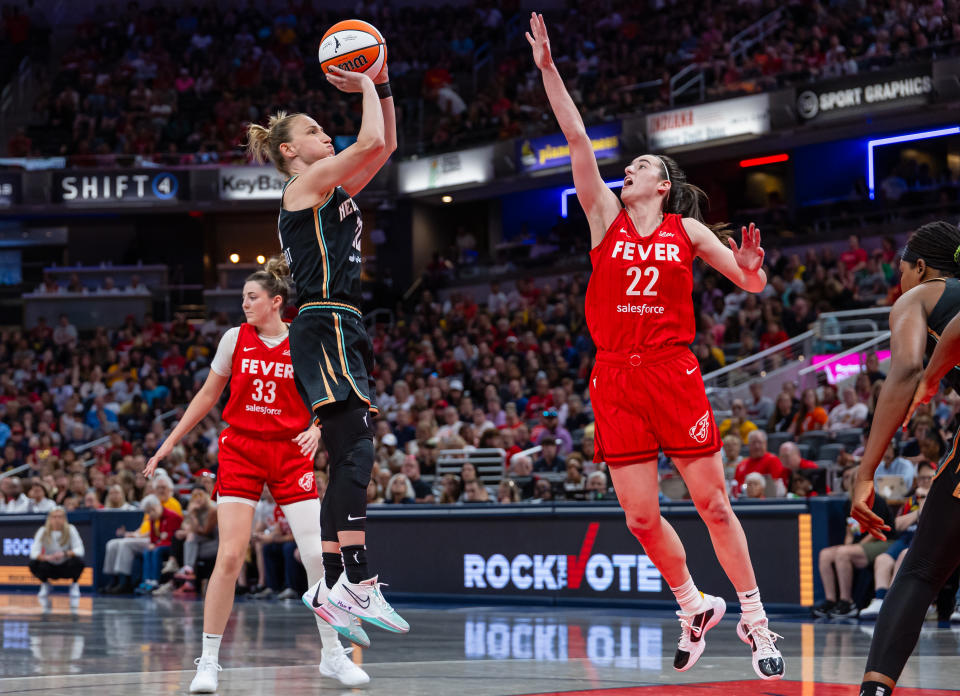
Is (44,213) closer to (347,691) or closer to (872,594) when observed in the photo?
(872,594)

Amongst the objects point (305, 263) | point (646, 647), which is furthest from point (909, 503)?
point (305, 263)

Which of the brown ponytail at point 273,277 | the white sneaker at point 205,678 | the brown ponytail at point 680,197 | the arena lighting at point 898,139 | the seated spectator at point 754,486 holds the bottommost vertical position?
the white sneaker at point 205,678

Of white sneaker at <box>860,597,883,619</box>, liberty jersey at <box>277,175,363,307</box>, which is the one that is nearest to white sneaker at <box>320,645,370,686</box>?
liberty jersey at <box>277,175,363,307</box>

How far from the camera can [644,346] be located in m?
5.64

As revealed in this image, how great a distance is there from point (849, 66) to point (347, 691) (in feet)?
62.2

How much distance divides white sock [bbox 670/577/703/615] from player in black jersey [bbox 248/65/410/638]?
1.35m

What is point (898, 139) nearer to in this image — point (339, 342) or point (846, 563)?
point (846, 563)

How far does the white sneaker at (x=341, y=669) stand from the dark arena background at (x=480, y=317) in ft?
0.44

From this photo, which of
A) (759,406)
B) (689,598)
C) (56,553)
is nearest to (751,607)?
(689,598)

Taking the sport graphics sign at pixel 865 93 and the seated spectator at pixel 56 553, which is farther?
the sport graphics sign at pixel 865 93

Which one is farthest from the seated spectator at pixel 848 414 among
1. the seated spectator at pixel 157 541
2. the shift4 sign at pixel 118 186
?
the shift4 sign at pixel 118 186

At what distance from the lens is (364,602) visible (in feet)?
18.5

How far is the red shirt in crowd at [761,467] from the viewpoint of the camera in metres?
13.0

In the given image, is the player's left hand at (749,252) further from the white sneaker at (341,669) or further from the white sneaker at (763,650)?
the white sneaker at (341,669)
